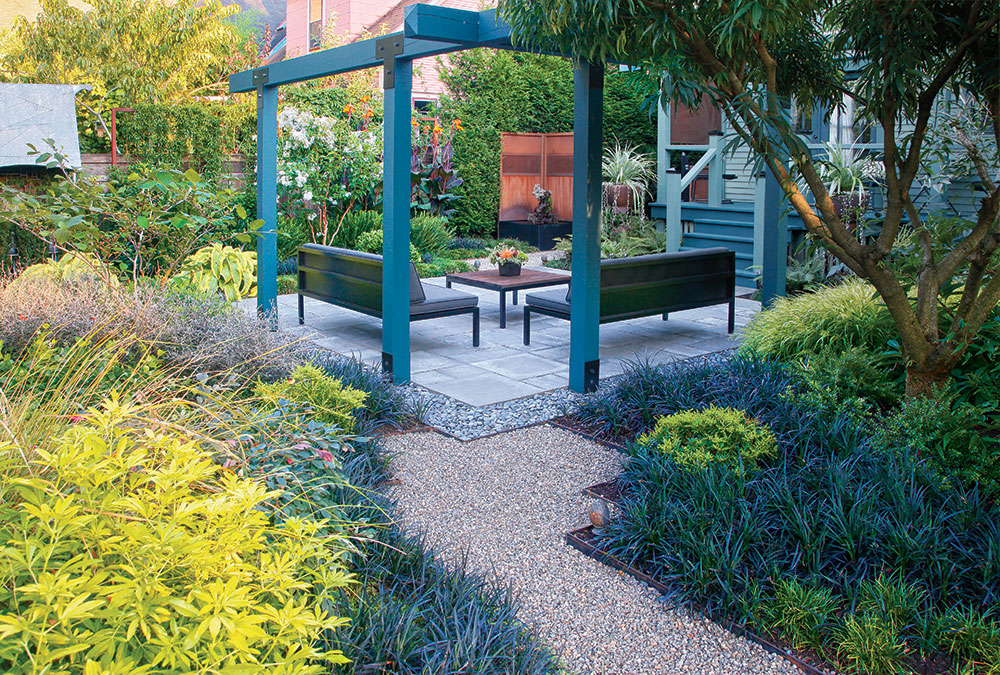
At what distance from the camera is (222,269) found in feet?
26.2

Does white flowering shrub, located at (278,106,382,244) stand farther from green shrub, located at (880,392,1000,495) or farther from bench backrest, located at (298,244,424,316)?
green shrub, located at (880,392,1000,495)

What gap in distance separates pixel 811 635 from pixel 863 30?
3152mm

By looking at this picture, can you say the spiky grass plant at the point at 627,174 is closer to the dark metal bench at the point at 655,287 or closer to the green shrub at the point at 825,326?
the dark metal bench at the point at 655,287

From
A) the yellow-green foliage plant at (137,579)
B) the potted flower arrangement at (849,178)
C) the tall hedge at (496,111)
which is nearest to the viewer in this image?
the yellow-green foliage plant at (137,579)

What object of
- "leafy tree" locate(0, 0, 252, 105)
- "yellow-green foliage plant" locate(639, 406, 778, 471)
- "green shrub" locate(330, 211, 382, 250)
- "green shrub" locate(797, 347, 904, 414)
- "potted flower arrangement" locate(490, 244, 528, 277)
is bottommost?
"yellow-green foliage plant" locate(639, 406, 778, 471)

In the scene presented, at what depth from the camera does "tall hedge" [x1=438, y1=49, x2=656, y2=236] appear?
1454 centimetres

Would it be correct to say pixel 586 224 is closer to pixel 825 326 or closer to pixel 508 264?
pixel 825 326

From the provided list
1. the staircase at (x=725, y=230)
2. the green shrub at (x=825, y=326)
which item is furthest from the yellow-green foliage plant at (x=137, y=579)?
the staircase at (x=725, y=230)

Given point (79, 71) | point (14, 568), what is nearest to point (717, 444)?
point (14, 568)

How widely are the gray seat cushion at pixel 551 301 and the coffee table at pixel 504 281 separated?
2.12ft

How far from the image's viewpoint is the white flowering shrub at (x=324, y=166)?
38.1 feet

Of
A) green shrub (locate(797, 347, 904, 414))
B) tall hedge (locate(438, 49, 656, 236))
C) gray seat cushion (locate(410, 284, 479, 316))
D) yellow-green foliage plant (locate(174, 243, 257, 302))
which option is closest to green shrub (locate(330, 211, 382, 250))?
tall hedge (locate(438, 49, 656, 236))

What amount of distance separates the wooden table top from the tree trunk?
4.15m

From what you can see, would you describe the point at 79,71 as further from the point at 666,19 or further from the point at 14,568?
the point at 14,568
